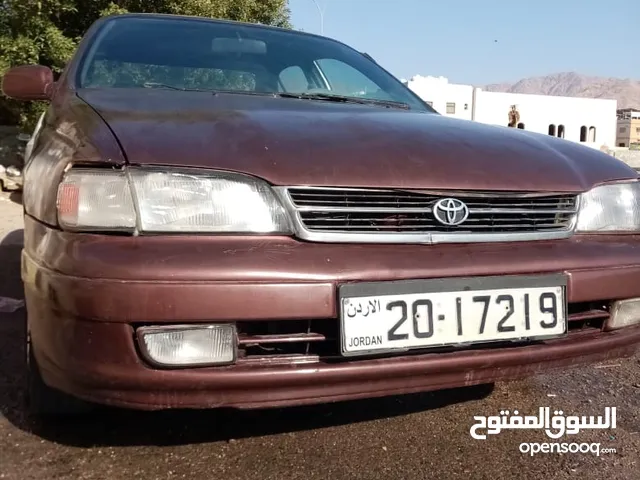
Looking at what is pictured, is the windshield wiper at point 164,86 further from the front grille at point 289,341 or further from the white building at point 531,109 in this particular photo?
the white building at point 531,109

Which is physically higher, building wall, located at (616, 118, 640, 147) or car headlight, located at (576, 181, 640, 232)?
car headlight, located at (576, 181, 640, 232)

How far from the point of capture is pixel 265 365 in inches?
59.9

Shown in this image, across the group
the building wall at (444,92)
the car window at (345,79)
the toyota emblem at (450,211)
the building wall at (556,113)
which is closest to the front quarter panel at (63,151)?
the toyota emblem at (450,211)

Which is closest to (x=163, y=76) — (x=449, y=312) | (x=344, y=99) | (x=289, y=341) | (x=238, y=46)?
(x=238, y=46)

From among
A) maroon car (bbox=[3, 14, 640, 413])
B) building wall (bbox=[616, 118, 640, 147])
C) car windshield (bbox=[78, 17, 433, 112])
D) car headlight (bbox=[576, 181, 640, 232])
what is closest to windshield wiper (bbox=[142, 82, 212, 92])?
car windshield (bbox=[78, 17, 433, 112])

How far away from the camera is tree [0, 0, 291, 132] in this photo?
761 cm

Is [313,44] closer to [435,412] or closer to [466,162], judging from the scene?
[466,162]

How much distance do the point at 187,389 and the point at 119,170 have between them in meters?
0.58

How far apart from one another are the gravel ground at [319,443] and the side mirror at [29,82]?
1188mm

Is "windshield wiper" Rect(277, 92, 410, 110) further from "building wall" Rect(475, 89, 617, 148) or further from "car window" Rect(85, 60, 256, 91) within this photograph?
"building wall" Rect(475, 89, 617, 148)

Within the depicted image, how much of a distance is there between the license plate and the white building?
3701 centimetres

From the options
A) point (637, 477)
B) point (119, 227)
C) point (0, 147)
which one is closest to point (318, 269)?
point (119, 227)

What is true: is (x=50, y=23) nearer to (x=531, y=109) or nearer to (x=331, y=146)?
(x=331, y=146)

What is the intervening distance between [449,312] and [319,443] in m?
0.70
